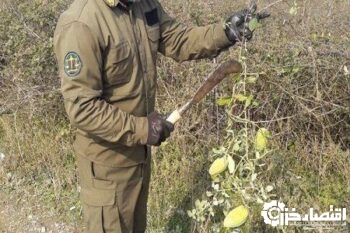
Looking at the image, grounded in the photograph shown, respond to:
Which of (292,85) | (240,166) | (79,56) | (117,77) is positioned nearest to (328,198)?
(292,85)

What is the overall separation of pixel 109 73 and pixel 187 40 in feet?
2.11

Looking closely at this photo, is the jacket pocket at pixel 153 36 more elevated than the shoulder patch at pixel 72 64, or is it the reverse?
the jacket pocket at pixel 153 36

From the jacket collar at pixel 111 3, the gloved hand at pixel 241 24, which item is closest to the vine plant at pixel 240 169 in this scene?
the gloved hand at pixel 241 24

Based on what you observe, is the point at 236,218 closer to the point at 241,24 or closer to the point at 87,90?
the point at 87,90

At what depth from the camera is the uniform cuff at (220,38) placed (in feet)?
8.65

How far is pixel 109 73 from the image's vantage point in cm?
232

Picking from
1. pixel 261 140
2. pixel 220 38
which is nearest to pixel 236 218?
pixel 261 140

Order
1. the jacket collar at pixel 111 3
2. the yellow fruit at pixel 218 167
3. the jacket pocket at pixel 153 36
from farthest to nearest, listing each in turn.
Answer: the jacket pocket at pixel 153 36, the jacket collar at pixel 111 3, the yellow fruit at pixel 218 167

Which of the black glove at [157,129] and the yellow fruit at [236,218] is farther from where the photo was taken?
the black glove at [157,129]

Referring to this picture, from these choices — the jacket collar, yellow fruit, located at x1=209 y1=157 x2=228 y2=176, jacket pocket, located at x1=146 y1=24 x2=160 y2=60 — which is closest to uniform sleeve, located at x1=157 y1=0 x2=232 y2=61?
jacket pocket, located at x1=146 y1=24 x2=160 y2=60

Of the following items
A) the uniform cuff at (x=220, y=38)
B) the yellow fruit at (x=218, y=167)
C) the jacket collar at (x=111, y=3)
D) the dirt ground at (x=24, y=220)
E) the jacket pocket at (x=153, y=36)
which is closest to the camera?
the yellow fruit at (x=218, y=167)

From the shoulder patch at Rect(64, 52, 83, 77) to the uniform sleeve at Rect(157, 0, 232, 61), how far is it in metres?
0.70

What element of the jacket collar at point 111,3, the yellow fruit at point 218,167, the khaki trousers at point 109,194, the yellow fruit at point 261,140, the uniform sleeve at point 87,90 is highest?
the jacket collar at point 111,3

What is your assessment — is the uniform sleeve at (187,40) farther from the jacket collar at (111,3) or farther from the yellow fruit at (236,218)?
the yellow fruit at (236,218)
